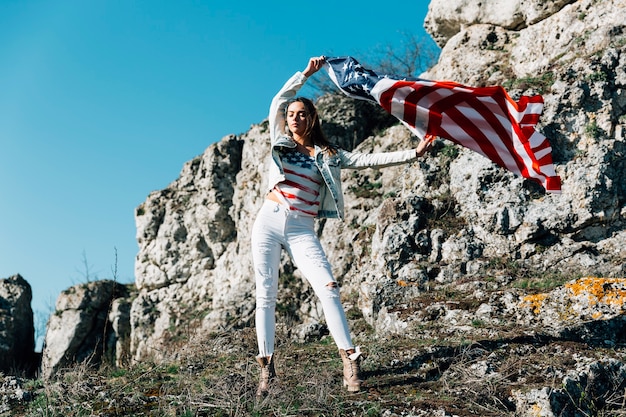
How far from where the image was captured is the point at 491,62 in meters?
11.6

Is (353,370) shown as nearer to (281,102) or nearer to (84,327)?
(281,102)

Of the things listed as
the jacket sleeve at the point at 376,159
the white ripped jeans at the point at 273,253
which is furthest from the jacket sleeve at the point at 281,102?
the white ripped jeans at the point at 273,253

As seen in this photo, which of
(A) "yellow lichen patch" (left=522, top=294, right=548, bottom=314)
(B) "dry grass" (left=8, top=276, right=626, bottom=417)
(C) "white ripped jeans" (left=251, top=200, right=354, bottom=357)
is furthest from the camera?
(A) "yellow lichen patch" (left=522, top=294, right=548, bottom=314)

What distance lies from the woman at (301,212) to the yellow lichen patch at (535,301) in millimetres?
2624

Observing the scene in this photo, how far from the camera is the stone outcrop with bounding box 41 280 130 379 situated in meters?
14.0

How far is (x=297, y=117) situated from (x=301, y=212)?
80 centimetres

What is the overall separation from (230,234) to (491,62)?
22.8ft

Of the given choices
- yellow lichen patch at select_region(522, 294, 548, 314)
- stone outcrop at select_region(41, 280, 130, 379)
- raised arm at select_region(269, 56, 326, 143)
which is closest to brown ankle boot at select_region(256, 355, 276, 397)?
raised arm at select_region(269, 56, 326, 143)

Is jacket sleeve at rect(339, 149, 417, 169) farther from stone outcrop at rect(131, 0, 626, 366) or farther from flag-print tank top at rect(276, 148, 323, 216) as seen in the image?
stone outcrop at rect(131, 0, 626, 366)

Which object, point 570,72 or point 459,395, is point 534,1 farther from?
point 459,395

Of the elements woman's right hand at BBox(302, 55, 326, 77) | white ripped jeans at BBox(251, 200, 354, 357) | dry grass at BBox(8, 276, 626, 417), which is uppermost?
woman's right hand at BBox(302, 55, 326, 77)

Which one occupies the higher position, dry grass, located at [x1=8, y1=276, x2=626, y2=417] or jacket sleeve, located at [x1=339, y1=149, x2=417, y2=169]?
jacket sleeve, located at [x1=339, y1=149, x2=417, y2=169]

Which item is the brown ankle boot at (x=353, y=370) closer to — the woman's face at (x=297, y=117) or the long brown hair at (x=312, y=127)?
the long brown hair at (x=312, y=127)

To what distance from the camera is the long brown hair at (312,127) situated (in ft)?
16.3
